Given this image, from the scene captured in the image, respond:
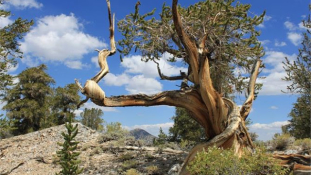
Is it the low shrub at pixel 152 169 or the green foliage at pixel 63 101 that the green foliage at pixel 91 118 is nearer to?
the green foliage at pixel 63 101

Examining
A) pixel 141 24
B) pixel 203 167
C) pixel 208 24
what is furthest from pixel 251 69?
pixel 203 167

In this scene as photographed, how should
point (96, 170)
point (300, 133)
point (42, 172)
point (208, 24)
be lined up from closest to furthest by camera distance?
point (208, 24) → point (96, 170) → point (42, 172) → point (300, 133)

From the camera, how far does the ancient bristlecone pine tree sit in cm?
877

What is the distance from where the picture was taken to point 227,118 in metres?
9.31

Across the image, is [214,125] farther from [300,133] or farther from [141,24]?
[300,133]

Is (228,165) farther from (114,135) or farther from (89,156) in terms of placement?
(114,135)

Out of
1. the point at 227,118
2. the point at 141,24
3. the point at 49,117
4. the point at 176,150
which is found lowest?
the point at 176,150

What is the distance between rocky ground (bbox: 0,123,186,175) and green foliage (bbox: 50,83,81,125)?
10.9 metres

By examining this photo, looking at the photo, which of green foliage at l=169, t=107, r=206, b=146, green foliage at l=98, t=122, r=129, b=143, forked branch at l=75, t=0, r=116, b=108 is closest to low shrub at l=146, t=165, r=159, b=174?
forked branch at l=75, t=0, r=116, b=108

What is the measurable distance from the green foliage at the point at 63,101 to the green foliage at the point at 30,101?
1620mm

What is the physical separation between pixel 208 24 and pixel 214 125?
3.49 m

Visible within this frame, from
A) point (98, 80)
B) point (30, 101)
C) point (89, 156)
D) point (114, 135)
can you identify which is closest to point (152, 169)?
point (98, 80)

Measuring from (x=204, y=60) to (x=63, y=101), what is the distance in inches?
915

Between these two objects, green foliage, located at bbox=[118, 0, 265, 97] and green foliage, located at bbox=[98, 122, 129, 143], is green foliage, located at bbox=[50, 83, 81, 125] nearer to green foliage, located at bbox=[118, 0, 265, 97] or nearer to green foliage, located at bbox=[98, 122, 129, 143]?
green foliage, located at bbox=[98, 122, 129, 143]
